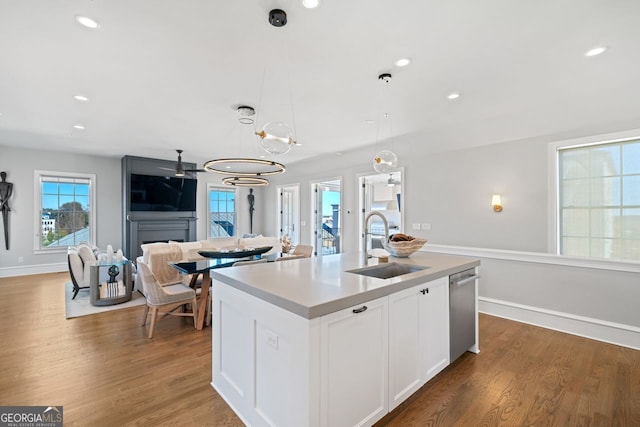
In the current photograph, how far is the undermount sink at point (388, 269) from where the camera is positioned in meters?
2.37

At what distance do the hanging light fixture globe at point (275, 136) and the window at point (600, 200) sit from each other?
11.8 ft

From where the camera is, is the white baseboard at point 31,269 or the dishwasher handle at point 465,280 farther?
the white baseboard at point 31,269

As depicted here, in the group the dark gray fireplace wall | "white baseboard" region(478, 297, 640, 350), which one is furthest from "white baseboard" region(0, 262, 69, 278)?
"white baseboard" region(478, 297, 640, 350)

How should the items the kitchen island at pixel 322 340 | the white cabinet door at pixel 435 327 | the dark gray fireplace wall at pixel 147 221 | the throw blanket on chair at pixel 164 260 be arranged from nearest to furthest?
the kitchen island at pixel 322 340
the white cabinet door at pixel 435 327
the throw blanket on chair at pixel 164 260
the dark gray fireplace wall at pixel 147 221

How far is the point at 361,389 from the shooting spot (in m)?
1.65

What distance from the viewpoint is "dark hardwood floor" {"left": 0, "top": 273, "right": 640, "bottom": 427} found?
1978 millimetres

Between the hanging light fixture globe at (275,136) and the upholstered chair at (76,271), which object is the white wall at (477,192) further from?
the upholstered chair at (76,271)

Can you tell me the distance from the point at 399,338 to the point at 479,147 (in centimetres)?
361

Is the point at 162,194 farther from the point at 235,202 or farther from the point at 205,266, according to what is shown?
the point at 205,266

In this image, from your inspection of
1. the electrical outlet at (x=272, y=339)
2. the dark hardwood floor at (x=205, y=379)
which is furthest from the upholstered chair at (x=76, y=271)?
the electrical outlet at (x=272, y=339)

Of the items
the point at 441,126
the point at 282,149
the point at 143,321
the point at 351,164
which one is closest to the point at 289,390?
the point at 282,149

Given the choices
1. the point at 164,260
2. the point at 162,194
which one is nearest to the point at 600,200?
the point at 164,260

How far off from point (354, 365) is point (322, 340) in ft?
1.10

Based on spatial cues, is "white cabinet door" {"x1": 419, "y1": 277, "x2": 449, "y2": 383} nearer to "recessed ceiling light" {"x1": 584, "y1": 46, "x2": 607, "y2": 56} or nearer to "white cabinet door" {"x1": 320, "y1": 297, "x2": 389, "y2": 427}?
"white cabinet door" {"x1": 320, "y1": 297, "x2": 389, "y2": 427}
